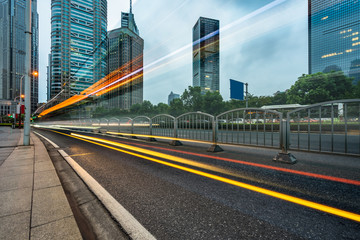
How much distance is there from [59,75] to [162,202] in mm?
139910

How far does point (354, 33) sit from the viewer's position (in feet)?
278

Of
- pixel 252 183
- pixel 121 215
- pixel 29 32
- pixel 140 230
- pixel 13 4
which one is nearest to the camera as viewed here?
pixel 140 230

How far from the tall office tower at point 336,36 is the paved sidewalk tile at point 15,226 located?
12447 centimetres

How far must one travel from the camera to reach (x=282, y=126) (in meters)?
4.27

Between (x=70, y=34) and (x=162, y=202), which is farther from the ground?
(x=70, y=34)

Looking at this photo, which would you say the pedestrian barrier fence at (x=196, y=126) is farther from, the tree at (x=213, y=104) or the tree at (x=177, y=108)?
the tree at (x=177, y=108)

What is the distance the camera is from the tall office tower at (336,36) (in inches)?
3344

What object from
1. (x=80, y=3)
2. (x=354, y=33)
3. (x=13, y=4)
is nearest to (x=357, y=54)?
(x=354, y=33)

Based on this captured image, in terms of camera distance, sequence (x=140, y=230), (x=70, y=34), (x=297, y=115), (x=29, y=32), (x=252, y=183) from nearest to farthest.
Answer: (x=140, y=230)
(x=252, y=183)
(x=297, y=115)
(x=29, y=32)
(x=70, y=34)

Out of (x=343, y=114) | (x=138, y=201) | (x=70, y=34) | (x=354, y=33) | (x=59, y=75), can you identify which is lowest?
(x=138, y=201)

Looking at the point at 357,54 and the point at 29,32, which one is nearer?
the point at 29,32

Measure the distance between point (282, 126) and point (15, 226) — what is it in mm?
5290

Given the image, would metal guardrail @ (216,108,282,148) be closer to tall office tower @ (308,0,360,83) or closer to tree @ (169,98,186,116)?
tree @ (169,98,186,116)

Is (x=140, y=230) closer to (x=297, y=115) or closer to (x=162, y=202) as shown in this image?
(x=162, y=202)
